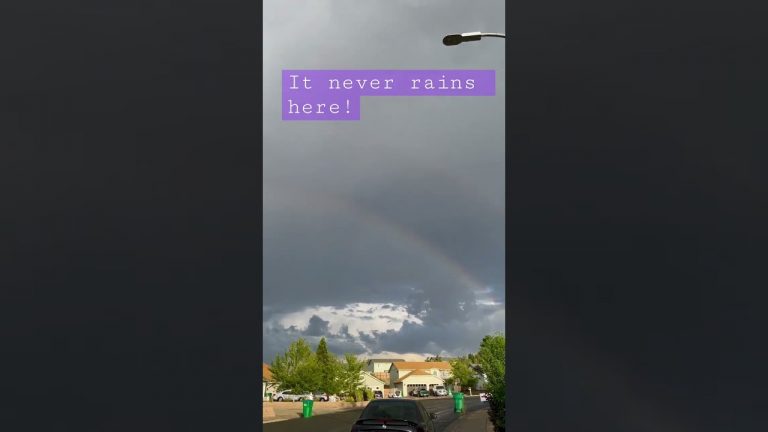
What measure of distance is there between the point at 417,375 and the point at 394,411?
134 m

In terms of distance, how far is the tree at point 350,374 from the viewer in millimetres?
109875

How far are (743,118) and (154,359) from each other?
3834 mm

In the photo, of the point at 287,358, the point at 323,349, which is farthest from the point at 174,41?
the point at 323,349

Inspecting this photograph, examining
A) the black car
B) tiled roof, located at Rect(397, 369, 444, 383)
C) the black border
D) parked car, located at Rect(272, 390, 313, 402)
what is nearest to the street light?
the black border

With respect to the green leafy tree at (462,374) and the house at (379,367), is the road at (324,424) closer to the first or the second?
the green leafy tree at (462,374)

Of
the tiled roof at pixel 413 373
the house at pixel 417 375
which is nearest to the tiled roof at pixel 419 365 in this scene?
the house at pixel 417 375

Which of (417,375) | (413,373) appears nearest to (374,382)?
(413,373)

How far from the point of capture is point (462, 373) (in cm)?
13250

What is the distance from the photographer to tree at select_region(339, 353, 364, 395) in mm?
109875

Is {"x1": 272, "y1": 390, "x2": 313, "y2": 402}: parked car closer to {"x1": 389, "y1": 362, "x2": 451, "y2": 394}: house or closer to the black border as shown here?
{"x1": 389, "y1": 362, "x2": 451, "y2": 394}: house

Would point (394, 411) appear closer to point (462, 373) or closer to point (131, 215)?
point (131, 215)

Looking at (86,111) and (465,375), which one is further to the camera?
(465,375)

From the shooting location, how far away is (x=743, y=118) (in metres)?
4.11

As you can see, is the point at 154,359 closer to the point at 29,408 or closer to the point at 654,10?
the point at 29,408
